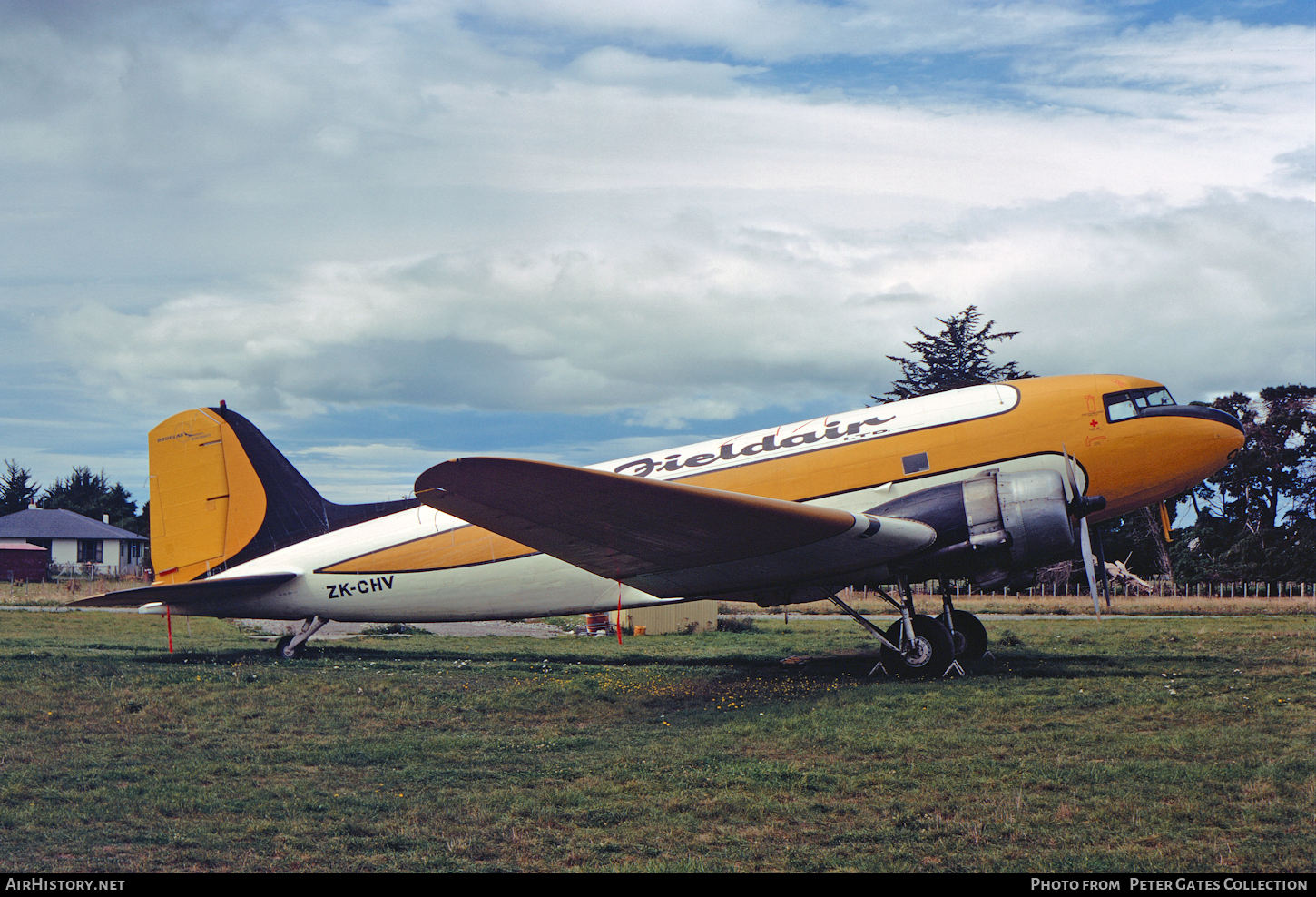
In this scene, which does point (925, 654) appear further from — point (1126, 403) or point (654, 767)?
point (654, 767)

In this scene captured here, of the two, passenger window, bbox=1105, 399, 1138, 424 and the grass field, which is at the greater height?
passenger window, bbox=1105, 399, 1138, 424

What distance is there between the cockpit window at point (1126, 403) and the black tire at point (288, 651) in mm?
14369

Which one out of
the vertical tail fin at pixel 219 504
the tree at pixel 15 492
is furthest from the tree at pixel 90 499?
the vertical tail fin at pixel 219 504

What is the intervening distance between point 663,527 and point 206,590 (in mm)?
9110

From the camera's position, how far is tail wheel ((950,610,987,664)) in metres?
15.4

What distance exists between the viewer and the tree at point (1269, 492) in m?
42.9

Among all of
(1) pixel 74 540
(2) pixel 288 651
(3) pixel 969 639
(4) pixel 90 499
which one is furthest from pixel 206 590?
(4) pixel 90 499

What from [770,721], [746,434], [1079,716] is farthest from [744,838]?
[746,434]

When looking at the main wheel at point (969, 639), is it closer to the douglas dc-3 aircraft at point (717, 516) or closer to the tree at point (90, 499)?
the douglas dc-3 aircraft at point (717, 516)

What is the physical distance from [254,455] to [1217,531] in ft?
152

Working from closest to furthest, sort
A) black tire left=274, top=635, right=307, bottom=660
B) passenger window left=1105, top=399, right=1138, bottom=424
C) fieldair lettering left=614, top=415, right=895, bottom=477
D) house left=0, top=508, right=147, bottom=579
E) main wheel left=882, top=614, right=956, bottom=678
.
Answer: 1. main wheel left=882, top=614, right=956, bottom=678
2. passenger window left=1105, top=399, right=1138, bottom=424
3. fieldair lettering left=614, top=415, right=895, bottom=477
4. black tire left=274, top=635, right=307, bottom=660
5. house left=0, top=508, right=147, bottom=579

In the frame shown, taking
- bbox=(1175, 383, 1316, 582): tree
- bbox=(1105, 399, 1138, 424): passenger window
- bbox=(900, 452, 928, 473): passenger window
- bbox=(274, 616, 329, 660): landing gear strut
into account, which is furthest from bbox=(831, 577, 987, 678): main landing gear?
bbox=(1175, 383, 1316, 582): tree

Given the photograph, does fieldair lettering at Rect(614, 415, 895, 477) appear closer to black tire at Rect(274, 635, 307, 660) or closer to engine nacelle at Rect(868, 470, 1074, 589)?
engine nacelle at Rect(868, 470, 1074, 589)

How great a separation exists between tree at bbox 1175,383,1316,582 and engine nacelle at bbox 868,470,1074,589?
37.1 m
